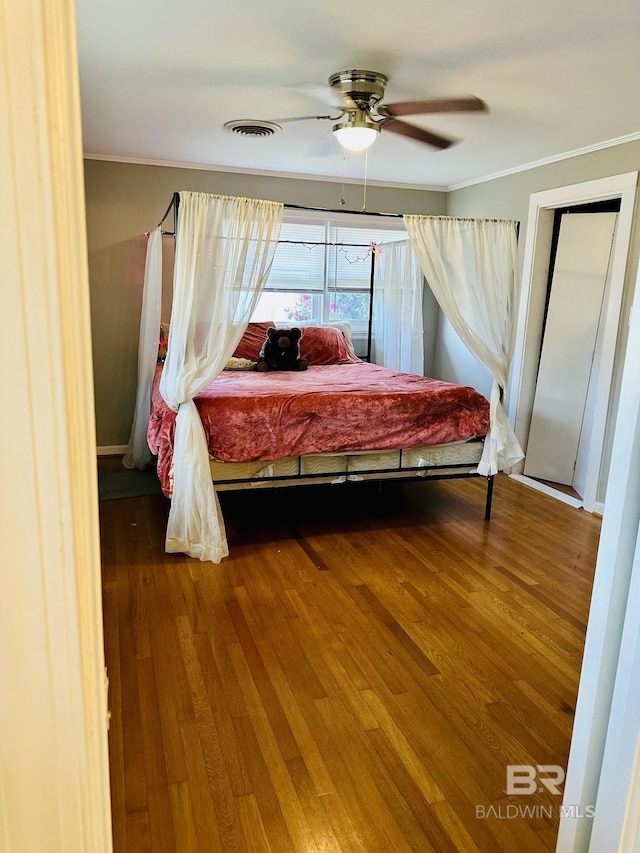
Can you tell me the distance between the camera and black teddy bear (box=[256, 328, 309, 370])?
4.71 metres

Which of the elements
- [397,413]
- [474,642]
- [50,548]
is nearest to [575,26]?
[397,413]

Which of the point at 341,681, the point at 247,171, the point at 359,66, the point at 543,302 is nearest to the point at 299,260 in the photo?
the point at 247,171

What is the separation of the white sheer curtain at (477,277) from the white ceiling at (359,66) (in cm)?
63

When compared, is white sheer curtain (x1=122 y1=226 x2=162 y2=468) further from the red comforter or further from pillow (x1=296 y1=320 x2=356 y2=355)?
pillow (x1=296 y1=320 x2=356 y2=355)

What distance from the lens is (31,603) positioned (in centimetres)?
61

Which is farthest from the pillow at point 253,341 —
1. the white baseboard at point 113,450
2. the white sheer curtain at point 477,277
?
the white sheer curtain at point 477,277

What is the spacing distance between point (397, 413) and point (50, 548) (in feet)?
10.1

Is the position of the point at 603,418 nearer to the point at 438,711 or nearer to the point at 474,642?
the point at 474,642

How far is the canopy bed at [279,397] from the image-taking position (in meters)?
3.10

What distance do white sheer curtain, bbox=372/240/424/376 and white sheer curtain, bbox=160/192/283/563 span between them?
250 centimetres

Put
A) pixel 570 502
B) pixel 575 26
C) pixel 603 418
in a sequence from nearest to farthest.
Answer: pixel 575 26 < pixel 603 418 < pixel 570 502

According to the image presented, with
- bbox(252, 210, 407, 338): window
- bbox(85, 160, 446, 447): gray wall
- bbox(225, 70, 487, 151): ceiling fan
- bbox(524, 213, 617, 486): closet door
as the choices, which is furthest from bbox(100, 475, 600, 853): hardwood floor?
bbox(252, 210, 407, 338): window
